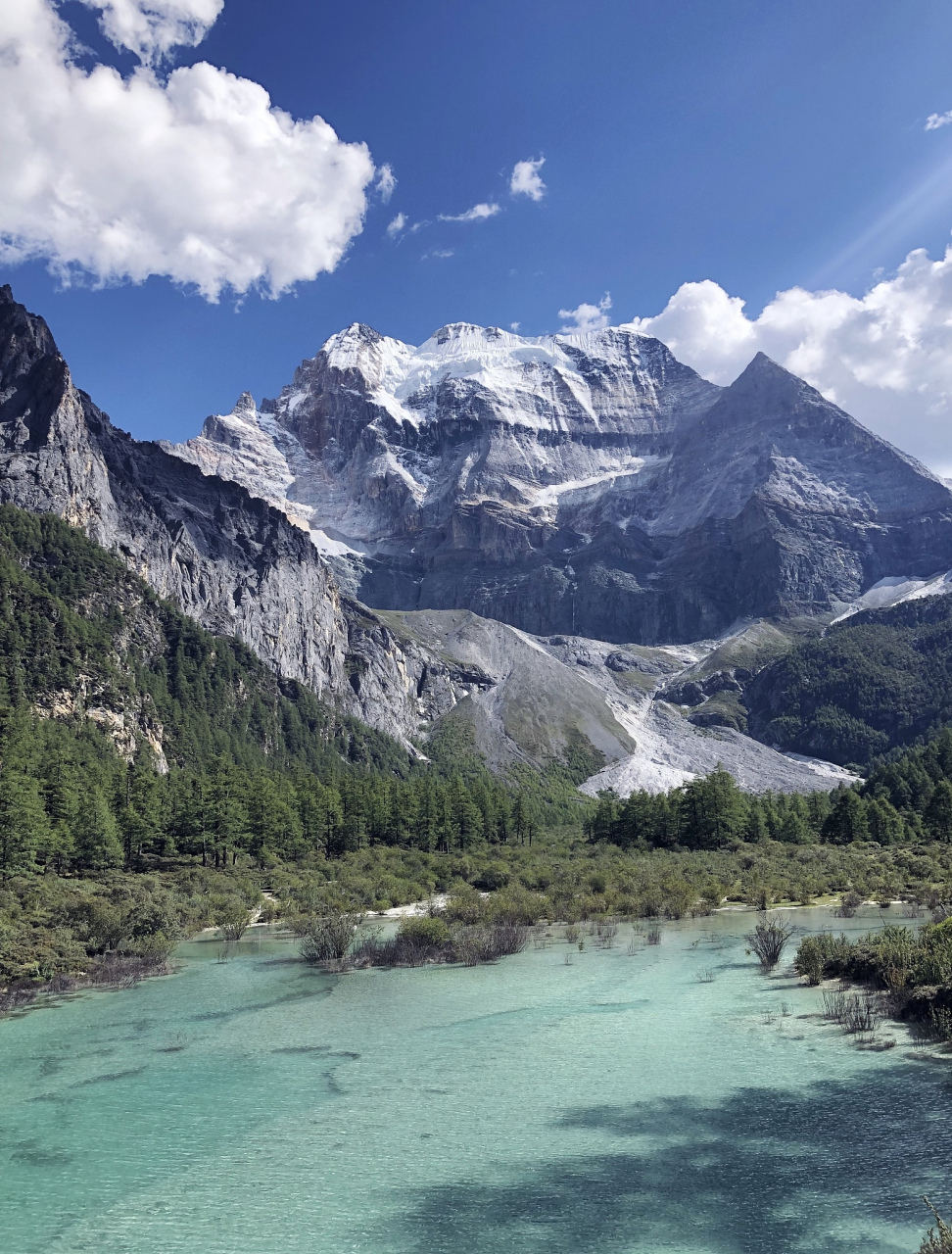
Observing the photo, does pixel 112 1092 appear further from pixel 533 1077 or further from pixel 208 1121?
pixel 533 1077

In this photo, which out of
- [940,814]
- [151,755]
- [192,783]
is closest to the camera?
[192,783]

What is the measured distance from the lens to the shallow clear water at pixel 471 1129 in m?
16.1

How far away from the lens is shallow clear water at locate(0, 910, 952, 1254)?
1614cm

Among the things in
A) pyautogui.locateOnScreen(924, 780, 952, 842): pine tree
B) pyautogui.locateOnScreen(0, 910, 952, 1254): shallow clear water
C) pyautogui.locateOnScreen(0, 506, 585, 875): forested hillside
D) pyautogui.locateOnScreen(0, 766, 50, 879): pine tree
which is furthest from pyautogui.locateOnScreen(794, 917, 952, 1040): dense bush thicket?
pyautogui.locateOnScreen(924, 780, 952, 842): pine tree

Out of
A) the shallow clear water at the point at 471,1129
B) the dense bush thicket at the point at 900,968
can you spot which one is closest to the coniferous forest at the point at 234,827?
the shallow clear water at the point at 471,1129

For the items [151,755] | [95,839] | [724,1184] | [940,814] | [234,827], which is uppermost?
[151,755]

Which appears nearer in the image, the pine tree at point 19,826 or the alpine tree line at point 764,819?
the pine tree at point 19,826

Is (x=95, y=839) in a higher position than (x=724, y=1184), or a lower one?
higher

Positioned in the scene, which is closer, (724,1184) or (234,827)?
(724,1184)

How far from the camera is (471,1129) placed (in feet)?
69.5

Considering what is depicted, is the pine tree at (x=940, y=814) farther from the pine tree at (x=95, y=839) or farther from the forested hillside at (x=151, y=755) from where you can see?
the pine tree at (x=95, y=839)

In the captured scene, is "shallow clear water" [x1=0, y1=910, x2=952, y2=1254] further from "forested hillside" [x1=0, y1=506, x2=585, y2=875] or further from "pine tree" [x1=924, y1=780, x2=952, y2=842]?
"pine tree" [x1=924, y1=780, x2=952, y2=842]

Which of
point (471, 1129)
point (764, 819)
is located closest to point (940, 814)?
point (764, 819)

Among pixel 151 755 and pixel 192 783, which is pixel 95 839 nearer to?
pixel 192 783
